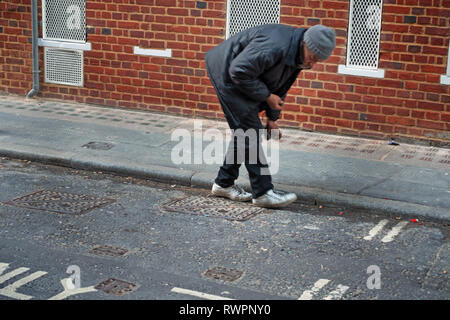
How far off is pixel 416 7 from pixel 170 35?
11.6 ft

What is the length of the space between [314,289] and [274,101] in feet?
7.04

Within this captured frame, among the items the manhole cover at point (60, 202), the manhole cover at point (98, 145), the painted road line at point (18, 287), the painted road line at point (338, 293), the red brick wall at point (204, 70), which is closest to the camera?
the painted road line at point (18, 287)

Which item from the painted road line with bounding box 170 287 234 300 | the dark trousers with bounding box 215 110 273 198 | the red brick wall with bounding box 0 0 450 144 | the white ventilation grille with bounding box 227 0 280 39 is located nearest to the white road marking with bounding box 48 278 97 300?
the painted road line with bounding box 170 287 234 300

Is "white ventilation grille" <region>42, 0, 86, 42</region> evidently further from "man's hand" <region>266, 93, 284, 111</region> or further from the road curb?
"man's hand" <region>266, 93, 284, 111</region>

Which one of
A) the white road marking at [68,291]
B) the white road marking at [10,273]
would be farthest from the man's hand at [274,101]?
the white road marking at [10,273]

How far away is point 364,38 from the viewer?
30.7 feet

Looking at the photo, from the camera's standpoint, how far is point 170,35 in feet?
34.2

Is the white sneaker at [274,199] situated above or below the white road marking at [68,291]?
above

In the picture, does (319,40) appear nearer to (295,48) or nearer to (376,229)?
(295,48)

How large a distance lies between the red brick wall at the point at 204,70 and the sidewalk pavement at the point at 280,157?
27 cm

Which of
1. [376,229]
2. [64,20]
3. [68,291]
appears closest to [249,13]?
[64,20]

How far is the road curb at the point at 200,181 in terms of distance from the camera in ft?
21.9

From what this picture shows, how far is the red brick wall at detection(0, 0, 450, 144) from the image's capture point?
9.03m

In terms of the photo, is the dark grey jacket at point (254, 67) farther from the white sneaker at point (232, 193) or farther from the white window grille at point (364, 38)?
the white window grille at point (364, 38)
